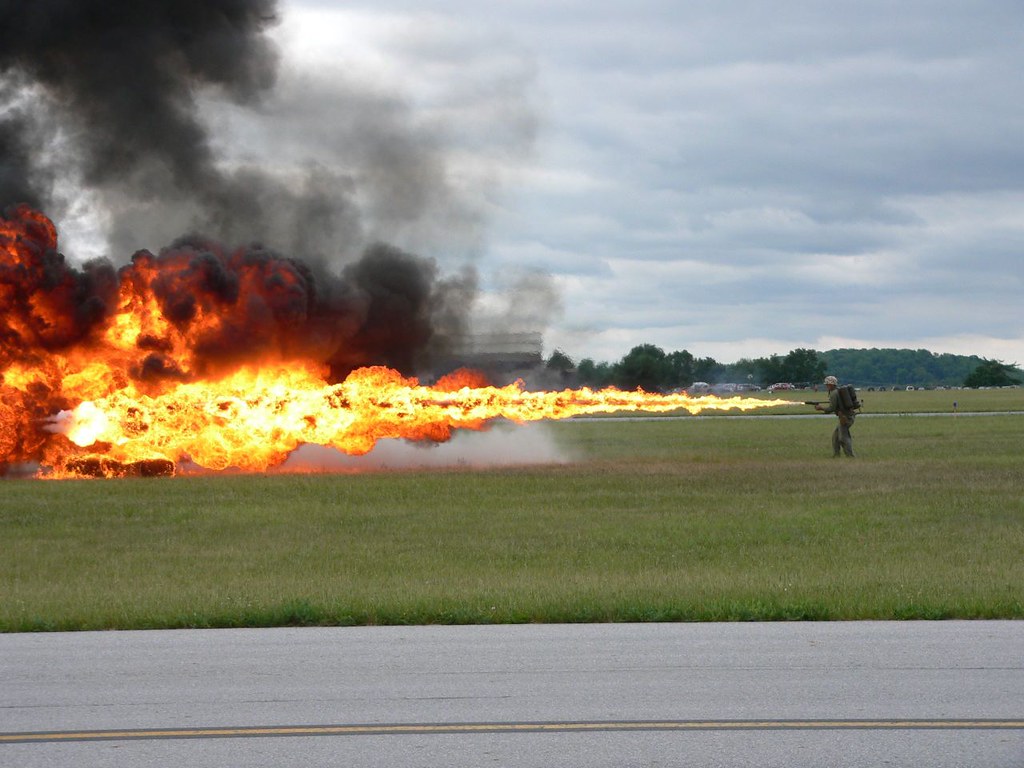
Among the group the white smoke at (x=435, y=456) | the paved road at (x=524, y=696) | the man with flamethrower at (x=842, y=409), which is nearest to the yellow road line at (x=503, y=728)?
the paved road at (x=524, y=696)

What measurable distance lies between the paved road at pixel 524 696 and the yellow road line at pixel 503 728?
0.7 inches

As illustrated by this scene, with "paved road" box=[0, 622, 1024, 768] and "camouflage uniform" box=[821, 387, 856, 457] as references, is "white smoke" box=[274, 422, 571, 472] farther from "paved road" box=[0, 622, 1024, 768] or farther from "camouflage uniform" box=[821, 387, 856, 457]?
"paved road" box=[0, 622, 1024, 768]

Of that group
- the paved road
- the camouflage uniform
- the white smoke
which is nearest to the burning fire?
the white smoke

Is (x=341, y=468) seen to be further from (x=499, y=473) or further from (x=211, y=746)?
(x=211, y=746)

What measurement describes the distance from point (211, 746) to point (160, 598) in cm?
560

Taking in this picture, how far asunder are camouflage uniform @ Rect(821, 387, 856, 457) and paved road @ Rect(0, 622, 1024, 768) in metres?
19.8

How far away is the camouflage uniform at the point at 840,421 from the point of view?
29.6 meters

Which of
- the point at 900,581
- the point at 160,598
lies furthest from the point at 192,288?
the point at 900,581

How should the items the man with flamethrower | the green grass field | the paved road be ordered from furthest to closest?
the man with flamethrower
the green grass field
the paved road

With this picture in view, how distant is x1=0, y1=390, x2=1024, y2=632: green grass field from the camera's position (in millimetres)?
11344

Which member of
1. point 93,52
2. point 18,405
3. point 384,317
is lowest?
point 18,405

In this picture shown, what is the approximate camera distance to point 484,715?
7.49 meters

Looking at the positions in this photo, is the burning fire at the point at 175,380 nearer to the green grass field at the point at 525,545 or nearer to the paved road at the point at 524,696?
the green grass field at the point at 525,545

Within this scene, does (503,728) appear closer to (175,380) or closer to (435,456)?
(175,380)
